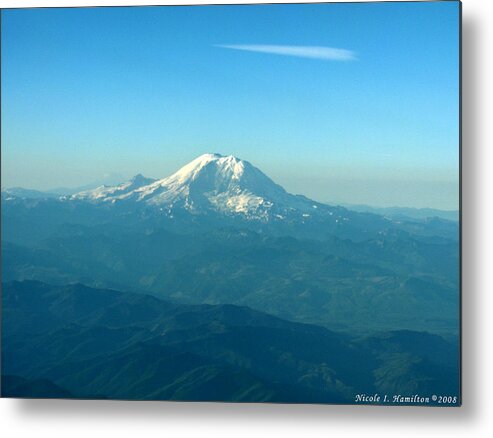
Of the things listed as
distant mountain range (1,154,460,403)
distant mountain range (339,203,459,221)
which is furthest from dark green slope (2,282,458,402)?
distant mountain range (339,203,459,221)

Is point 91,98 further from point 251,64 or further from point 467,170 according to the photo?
point 467,170

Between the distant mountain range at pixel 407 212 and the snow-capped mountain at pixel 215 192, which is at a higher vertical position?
the snow-capped mountain at pixel 215 192

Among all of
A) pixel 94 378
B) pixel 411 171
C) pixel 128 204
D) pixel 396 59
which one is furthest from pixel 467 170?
pixel 94 378

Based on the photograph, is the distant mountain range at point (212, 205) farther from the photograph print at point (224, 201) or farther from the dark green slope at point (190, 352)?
the dark green slope at point (190, 352)

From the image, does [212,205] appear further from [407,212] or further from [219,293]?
[407,212]

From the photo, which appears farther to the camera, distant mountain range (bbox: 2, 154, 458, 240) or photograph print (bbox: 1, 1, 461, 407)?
distant mountain range (bbox: 2, 154, 458, 240)

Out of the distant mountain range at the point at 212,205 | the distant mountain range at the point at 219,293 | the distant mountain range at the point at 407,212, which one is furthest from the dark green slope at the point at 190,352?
the distant mountain range at the point at 407,212

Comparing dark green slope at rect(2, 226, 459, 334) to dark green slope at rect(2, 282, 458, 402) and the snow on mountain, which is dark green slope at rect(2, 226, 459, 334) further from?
the snow on mountain
